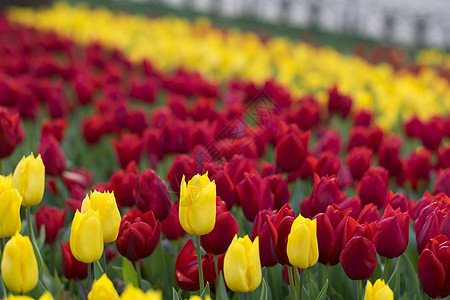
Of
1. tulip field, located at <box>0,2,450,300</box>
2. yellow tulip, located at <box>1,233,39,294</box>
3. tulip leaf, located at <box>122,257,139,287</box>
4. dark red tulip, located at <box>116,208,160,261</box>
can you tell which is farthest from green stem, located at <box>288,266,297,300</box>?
yellow tulip, located at <box>1,233,39,294</box>

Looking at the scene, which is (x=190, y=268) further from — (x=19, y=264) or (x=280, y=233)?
(x=19, y=264)

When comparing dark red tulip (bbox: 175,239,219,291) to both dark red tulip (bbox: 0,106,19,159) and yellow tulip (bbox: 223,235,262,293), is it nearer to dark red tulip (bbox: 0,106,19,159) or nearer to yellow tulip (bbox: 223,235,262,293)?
yellow tulip (bbox: 223,235,262,293)

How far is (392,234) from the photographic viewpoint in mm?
1391

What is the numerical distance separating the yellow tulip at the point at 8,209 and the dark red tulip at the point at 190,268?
389mm

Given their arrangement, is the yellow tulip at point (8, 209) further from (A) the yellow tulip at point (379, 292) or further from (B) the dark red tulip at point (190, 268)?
(A) the yellow tulip at point (379, 292)

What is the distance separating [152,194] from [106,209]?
24 centimetres

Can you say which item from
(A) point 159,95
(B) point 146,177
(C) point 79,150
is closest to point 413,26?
(A) point 159,95

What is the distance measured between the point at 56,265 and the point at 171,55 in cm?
461

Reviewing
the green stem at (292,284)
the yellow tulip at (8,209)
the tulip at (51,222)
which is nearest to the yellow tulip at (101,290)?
the yellow tulip at (8,209)

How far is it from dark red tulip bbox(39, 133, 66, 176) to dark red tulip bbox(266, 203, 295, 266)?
3.42 feet

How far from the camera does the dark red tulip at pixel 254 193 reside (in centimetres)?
156

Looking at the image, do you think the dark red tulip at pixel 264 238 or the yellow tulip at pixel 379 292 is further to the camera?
the dark red tulip at pixel 264 238

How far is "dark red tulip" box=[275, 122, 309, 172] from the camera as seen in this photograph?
1.92 m

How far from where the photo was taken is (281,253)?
135 centimetres
